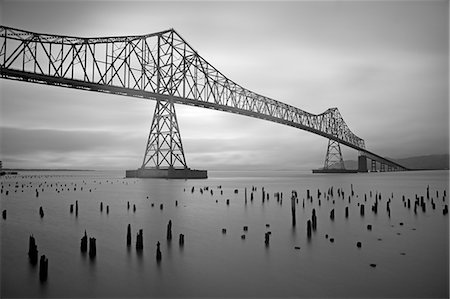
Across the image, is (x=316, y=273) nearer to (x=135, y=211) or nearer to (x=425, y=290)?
(x=425, y=290)

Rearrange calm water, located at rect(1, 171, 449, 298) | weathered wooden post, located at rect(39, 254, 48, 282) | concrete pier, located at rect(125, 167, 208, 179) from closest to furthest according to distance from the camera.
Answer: calm water, located at rect(1, 171, 449, 298), weathered wooden post, located at rect(39, 254, 48, 282), concrete pier, located at rect(125, 167, 208, 179)

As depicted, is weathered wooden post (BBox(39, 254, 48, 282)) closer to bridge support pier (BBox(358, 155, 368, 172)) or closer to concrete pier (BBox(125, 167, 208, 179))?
concrete pier (BBox(125, 167, 208, 179))

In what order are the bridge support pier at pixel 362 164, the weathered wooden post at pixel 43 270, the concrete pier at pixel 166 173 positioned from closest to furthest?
the weathered wooden post at pixel 43 270, the concrete pier at pixel 166 173, the bridge support pier at pixel 362 164

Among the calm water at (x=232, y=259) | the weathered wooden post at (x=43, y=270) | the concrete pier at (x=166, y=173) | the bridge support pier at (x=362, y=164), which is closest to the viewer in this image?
the calm water at (x=232, y=259)

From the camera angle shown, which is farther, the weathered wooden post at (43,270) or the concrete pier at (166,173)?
the concrete pier at (166,173)

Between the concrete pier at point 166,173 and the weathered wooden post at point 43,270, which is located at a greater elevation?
the concrete pier at point 166,173

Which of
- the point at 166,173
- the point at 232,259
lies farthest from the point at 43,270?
the point at 166,173

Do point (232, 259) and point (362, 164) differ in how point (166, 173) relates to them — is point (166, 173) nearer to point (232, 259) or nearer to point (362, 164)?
point (232, 259)

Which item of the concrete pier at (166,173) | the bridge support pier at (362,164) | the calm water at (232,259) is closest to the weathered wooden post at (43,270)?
the calm water at (232,259)

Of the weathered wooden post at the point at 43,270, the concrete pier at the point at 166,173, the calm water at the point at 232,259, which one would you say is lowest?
the calm water at the point at 232,259

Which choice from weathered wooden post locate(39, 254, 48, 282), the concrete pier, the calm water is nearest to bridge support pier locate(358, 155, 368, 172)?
the concrete pier

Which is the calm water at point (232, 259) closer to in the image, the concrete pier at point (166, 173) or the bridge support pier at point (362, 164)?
the concrete pier at point (166, 173)

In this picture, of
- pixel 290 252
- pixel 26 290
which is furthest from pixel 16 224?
pixel 290 252

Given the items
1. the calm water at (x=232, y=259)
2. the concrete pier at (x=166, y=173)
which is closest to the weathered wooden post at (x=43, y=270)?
the calm water at (x=232, y=259)
